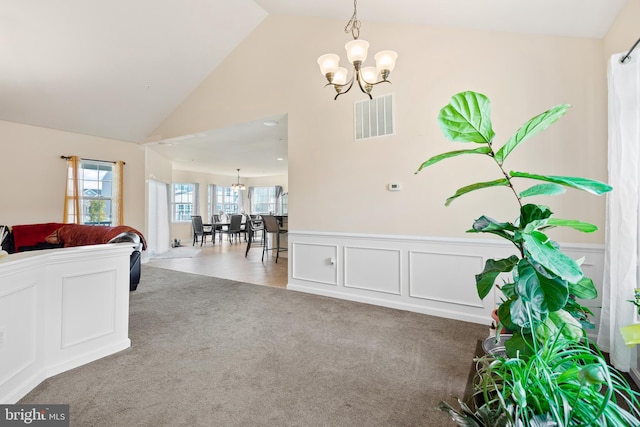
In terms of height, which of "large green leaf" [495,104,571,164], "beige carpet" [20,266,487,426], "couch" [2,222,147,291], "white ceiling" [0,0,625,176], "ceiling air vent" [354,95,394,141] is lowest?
"beige carpet" [20,266,487,426]

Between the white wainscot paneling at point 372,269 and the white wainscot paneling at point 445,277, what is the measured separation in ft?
0.62

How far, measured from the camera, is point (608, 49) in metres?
2.28

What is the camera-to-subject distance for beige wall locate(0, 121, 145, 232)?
4.83 meters

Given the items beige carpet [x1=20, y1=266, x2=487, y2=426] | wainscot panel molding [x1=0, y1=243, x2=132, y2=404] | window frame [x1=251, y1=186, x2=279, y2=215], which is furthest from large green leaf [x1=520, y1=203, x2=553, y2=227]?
window frame [x1=251, y1=186, x2=279, y2=215]

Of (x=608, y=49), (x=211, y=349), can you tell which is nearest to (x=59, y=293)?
(x=211, y=349)

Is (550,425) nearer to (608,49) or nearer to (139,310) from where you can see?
(608,49)

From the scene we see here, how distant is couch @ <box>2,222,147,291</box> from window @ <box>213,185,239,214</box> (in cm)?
645

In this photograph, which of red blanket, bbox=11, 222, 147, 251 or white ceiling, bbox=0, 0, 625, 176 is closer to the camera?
white ceiling, bbox=0, 0, 625, 176

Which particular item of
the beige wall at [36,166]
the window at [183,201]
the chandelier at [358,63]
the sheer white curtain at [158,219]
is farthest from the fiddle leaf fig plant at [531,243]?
the window at [183,201]

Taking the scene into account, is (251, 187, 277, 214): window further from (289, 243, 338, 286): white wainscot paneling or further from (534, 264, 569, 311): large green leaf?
(534, 264, 569, 311): large green leaf

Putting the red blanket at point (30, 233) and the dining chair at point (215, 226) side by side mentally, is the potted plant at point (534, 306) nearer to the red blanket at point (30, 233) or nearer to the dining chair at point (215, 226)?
the red blanket at point (30, 233)

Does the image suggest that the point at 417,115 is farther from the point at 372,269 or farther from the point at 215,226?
the point at 215,226

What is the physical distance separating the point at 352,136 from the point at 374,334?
2252 millimetres

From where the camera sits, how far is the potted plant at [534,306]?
2.53 feet
